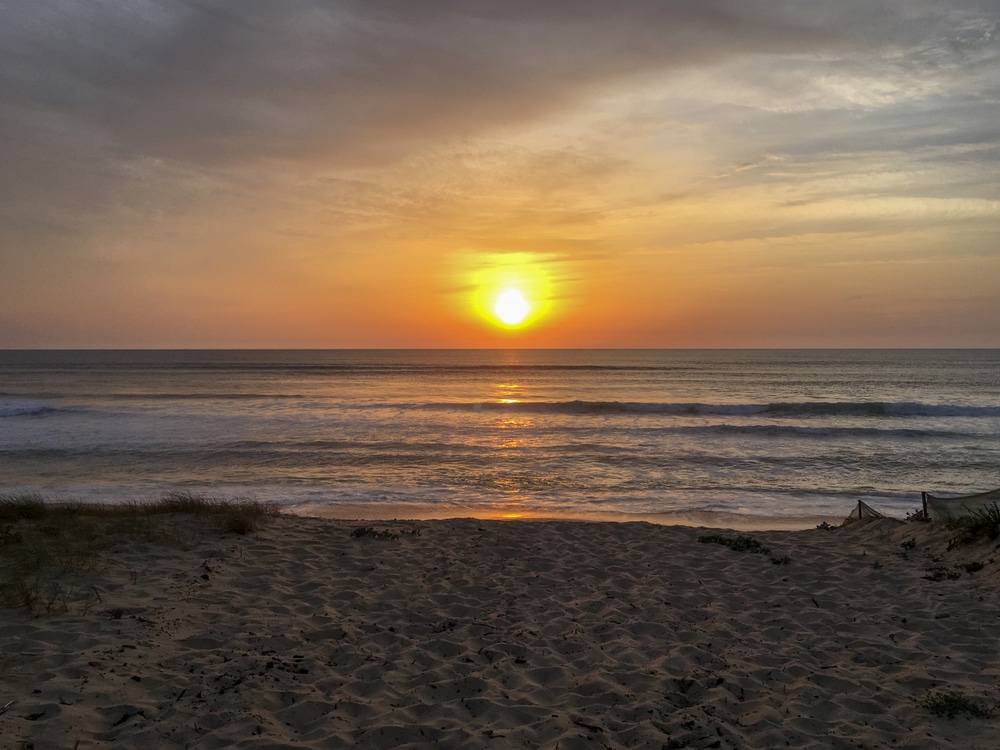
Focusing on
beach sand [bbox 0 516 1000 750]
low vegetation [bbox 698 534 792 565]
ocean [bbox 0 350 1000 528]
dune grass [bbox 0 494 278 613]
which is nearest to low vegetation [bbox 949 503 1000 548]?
beach sand [bbox 0 516 1000 750]

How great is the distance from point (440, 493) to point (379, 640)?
1112 centimetres

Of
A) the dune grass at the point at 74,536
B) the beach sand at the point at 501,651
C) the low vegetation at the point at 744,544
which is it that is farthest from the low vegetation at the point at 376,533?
the low vegetation at the point at 744,544

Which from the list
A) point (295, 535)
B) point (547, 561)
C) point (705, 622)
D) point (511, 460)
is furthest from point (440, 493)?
point (705, 622)

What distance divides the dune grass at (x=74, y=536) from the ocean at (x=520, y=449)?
166 inches

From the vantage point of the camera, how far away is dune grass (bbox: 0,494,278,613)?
6.17 m

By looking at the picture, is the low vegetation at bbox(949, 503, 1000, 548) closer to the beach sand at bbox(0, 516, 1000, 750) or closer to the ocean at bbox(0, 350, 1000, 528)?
the beach sand at bbox(0, 516, 1000, 750)

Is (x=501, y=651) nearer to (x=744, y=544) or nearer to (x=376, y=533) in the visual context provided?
(x=376, y=533)

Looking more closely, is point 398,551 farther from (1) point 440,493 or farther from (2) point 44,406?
(2) point 44,406

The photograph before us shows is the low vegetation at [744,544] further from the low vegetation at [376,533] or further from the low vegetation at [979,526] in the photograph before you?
the low vegetation at [376,533]

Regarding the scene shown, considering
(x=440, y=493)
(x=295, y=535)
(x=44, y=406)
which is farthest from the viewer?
(x=44, y=406)

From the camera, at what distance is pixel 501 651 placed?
5527 mm

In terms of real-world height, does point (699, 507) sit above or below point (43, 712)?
below

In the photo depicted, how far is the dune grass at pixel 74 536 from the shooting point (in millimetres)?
6168

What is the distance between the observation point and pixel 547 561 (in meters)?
8.62
